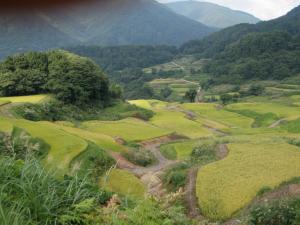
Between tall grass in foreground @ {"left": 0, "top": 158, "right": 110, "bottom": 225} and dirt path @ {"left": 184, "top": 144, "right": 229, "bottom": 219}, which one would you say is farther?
dirt path @ {"left": 184, "top": 144, "right": 229, "bottom": 219}

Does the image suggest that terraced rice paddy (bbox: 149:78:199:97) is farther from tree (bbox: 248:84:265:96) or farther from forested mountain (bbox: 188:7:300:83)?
tree (bbox: 248:84:265:96)

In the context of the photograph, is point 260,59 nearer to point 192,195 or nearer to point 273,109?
point 273,109

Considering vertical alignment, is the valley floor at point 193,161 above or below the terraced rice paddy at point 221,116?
above

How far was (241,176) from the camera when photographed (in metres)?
18.4

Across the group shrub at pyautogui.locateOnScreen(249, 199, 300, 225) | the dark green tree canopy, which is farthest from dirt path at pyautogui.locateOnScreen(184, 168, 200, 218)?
the dark green tree canopy

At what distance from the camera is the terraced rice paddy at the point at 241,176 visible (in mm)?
15680

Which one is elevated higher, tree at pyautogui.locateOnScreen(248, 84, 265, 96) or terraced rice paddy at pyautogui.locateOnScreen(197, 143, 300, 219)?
terraced rice paddy at pyautogui.locateOnScreen(197, 143, 300, 219)

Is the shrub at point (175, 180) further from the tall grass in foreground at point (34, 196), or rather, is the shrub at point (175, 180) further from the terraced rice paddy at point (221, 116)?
the terraced rice paddy at point (221, 116)

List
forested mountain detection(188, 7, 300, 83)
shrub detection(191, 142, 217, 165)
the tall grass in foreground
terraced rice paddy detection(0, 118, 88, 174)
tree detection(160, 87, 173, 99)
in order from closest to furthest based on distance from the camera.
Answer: the tall grass in foreground < terraced rice paddy detection(0, 118, 88, 174) < shrub detection(191, 142, 217, 165) < tree detection(160, 87, 173, 99) < forested mountain detection(188, 7, 300, 83)

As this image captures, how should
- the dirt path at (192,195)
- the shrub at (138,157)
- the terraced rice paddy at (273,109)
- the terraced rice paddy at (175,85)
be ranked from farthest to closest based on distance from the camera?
the terraced rice paddy at (175,85), the terraced rice paddy at (273,109), the shrub at (138,157), the dirt path at (192,195)

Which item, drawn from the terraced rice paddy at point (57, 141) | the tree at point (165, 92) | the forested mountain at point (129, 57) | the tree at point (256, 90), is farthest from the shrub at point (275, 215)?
the forested mountain at point (129, 57)

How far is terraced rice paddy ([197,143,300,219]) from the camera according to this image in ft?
51.4

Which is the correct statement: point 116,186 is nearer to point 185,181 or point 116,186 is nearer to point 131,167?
point 185,181

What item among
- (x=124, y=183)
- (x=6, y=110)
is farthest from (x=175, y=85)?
(x=124, y=183)
